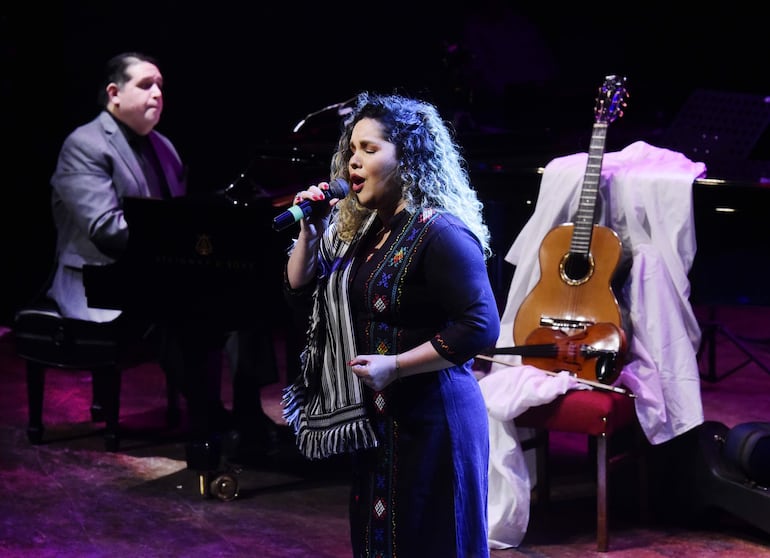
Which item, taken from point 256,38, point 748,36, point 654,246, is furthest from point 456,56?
point 654,246

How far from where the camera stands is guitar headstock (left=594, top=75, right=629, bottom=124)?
427 centimetres

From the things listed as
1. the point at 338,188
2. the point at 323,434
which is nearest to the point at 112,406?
the point at 323,434

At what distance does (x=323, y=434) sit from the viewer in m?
2.71

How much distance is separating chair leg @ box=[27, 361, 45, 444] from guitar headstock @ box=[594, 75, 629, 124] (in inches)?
109

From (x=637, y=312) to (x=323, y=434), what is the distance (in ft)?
5.90

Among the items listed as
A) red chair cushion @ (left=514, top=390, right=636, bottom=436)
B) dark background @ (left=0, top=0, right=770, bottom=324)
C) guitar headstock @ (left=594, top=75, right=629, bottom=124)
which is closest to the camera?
red chair cushion @ (left=514, top=390, right=636, bottom=436)

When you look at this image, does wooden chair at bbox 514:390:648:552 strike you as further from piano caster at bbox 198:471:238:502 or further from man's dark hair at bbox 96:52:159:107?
man's dark hair at bbox 96:52:159:107

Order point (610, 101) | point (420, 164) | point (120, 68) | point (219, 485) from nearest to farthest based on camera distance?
point (420, 164)
point (610, 101)
point (219, 485)
point (120, 68)

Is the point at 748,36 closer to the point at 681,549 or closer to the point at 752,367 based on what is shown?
the point at 752,367

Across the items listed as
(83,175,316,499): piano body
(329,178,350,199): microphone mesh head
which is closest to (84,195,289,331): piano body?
(83,175,316,499): piano body

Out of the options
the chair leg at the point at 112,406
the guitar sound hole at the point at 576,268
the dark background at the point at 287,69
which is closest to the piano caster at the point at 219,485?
the chair leg at the point at 112,406

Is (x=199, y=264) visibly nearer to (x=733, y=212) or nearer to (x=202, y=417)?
(x=202, y=417)

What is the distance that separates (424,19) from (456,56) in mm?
1178

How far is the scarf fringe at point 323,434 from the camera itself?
263cm
